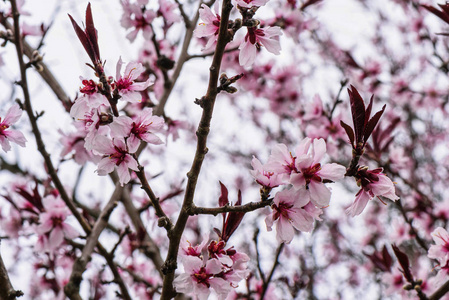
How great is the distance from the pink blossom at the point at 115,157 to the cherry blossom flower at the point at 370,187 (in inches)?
29.2

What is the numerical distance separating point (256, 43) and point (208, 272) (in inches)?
32.8

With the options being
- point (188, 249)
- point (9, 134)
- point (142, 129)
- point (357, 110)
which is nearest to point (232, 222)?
point (188, 249)

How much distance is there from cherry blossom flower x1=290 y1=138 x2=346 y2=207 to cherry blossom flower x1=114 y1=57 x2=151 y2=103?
0.61 m

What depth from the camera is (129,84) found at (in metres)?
1.45

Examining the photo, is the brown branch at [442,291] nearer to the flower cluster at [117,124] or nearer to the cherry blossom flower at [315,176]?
the cherry blossom flower at [315,176]

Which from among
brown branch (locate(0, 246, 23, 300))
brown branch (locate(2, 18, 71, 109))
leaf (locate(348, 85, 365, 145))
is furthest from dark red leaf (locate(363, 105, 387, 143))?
brown branch (locate(2, 18, 71, 109))

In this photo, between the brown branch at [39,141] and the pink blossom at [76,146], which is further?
A: the pink blossom at [76,146]

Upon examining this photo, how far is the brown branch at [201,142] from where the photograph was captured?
4.13 ft

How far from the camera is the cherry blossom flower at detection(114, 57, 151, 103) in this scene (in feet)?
4.64

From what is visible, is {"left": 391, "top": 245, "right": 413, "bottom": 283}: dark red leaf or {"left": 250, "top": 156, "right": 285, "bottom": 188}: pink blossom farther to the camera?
{"left": 391, "top": 245, "right": 413, "bottom": 283}: dark red leaf

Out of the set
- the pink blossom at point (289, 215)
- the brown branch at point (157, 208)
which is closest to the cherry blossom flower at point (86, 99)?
the brown branch at point (157, 208)

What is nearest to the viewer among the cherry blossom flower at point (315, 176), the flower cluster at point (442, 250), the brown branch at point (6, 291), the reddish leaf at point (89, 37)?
the cherry blossom flower at point (315, 176)

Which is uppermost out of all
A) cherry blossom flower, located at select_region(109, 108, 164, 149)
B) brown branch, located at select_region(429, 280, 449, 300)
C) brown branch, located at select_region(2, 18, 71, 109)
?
brown branch, located at select_region(2, 18, 71, 109)

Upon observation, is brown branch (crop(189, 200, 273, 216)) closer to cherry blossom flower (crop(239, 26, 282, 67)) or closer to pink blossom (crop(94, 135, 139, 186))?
pink blossom (crop(94, 135, 139, 186))
